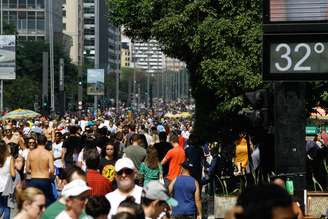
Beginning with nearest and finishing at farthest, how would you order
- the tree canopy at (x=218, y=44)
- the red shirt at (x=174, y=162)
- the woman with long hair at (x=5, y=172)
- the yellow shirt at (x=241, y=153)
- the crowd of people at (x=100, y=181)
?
the crowd of people at (x=100, y=181)
the woman with long hair at (x=5, y=172)
the red shirt at (x=174, y=162)
the tree canopy at (x=218, y=44)
the yellow shirt at (x=241, y=153)

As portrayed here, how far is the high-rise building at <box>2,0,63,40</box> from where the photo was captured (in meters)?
126

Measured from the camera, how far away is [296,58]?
1174 centimetres

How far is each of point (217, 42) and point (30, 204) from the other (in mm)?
13557

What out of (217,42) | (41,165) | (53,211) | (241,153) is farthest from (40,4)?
(53,211)

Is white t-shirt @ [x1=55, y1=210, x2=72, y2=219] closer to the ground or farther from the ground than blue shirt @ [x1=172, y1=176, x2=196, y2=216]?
farther from the ground

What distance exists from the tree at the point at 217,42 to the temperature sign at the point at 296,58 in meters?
8.88

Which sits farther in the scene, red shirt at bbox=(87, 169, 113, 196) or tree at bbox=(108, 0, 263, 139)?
tree at bbox=(108, 0, 263, 139)

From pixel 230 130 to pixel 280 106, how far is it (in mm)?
10873

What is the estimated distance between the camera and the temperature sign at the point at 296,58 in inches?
462

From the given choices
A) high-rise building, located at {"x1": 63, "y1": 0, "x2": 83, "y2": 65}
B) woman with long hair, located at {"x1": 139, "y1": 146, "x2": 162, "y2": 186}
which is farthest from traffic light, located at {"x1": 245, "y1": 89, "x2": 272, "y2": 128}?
high-rise building, located at {"x1": 63, "y1": 0, "x2": 83, "y2": 65}

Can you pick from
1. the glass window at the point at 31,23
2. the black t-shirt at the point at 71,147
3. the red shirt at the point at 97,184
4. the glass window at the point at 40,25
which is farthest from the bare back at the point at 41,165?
the glass window at the point at 31,23

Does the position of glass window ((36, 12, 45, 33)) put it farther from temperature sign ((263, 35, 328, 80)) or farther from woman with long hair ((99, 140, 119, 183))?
temperature sign ((263, 35, 328, 80))

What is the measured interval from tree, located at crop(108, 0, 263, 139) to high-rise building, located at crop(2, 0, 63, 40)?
10352 cm

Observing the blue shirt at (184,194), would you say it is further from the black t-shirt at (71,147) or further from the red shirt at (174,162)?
the black t-shirt at (71,147)
